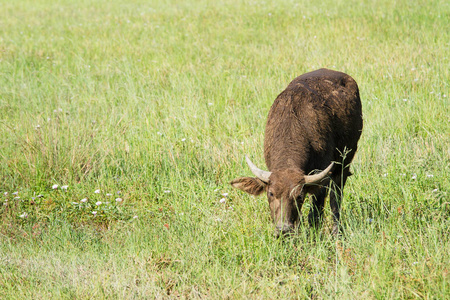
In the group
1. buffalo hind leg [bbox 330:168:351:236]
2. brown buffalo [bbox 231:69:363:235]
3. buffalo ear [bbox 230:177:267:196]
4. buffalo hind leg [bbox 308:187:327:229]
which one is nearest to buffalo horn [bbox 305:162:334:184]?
brown buffalo [bbox 231:69:363:235]

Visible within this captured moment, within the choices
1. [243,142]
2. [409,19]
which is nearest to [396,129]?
[243,142]

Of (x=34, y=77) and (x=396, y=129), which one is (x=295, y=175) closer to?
(x=396, y=129)

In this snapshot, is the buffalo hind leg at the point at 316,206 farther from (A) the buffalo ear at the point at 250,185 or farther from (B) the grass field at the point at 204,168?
(A) the buffalo ear at the point at 250,185

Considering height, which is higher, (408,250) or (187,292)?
(408,250)

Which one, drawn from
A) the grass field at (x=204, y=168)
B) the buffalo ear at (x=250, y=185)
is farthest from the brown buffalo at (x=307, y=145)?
the grass field at (x=204, y=168)

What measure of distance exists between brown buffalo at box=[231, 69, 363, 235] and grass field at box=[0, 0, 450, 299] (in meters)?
0.26

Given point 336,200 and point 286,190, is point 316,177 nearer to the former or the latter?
point 286,190

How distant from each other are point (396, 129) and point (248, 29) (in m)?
6.39

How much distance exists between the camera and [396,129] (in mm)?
6074

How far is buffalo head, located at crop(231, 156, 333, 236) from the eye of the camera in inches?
159

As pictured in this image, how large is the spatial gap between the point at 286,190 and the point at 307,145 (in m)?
0.73

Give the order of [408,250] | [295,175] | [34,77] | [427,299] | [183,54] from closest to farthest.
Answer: [427,299]
[408,250]
[295,175]
[34,77]
[183,54]

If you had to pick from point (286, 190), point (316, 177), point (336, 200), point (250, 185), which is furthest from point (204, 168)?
point (316, 177)

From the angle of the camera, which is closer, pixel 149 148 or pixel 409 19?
pixel 149 148
